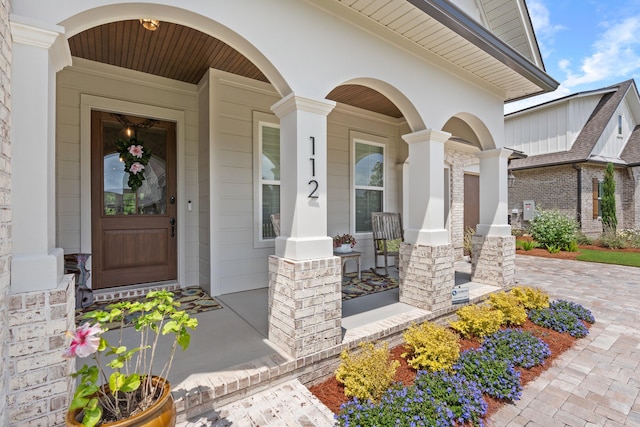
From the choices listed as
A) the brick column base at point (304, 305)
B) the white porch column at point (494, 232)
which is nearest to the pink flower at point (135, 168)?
the brick column base at point (304, 305)

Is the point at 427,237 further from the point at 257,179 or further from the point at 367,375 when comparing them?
the point at 257,179

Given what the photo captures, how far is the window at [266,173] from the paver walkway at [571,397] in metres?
2.47

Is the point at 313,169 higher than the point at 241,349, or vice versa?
the point at 313,169

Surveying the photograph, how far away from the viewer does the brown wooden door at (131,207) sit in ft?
12.3

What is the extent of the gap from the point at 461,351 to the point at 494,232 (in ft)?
7.92

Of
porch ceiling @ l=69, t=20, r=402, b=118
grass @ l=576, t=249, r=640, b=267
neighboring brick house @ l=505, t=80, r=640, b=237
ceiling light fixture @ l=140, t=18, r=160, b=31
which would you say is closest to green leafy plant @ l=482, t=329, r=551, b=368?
porch ceiling @ l=69, t=20, r=402, b=118

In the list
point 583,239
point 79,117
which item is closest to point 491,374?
point 79,117

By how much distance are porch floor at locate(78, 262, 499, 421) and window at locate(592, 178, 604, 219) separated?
11.5 m

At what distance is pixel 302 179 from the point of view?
2477mm

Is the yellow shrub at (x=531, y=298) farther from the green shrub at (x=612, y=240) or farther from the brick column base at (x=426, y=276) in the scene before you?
the green shrub at (x=612, y=240)

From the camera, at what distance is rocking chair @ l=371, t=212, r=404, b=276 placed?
5.33m

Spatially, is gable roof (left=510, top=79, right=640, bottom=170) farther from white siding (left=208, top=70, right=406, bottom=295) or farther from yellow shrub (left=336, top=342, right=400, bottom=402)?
yellow shrub (left=336, top=342, right=400, bottom=402)

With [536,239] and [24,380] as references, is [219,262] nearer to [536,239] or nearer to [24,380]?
[24,380]

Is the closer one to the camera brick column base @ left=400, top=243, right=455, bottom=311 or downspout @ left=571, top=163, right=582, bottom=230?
brick column base @ left=400, top=243, right=455, bottom=311
